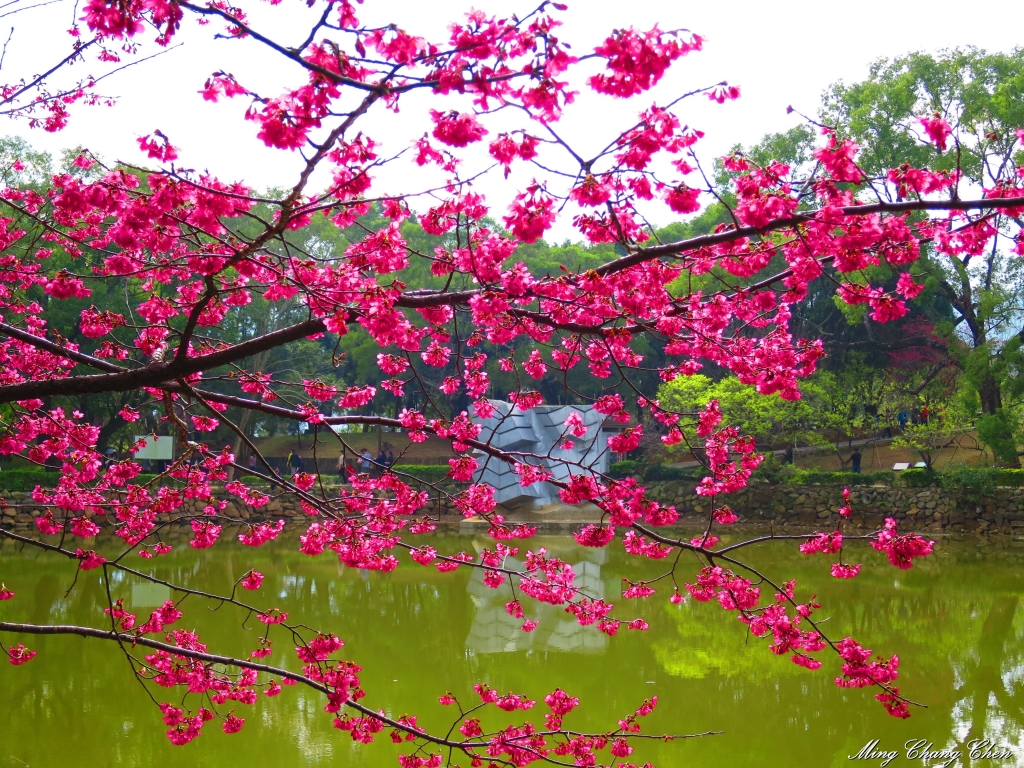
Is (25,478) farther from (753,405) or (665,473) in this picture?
(753,405)

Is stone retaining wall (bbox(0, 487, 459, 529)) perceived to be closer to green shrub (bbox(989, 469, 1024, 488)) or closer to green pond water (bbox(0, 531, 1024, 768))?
green pond water (bbox(0, 531, 1024, 768))

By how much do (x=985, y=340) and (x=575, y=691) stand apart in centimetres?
1417

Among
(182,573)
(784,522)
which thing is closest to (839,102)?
(784,522)

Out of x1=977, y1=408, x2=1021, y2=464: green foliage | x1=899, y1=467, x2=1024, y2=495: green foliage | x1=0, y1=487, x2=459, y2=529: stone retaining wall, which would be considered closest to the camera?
x1=977, y1=408, x2=1021, y2=464: green foliage

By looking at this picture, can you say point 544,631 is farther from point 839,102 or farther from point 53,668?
point 839,102

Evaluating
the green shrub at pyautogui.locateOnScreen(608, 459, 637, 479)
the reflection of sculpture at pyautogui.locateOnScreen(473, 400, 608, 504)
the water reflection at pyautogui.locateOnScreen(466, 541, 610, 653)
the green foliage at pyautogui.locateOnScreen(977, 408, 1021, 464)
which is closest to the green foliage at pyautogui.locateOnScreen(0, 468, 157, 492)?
the reflection of sculpture at pyautogui.locateOnScreen(473, 400, 608, 504)

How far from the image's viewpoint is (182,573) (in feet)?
36.0

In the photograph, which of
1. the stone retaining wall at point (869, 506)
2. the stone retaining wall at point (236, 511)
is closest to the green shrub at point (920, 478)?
the stone retaining wall at point (869, 506)
